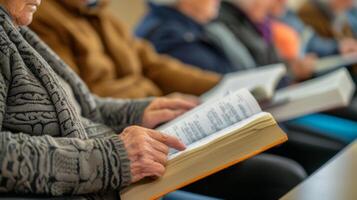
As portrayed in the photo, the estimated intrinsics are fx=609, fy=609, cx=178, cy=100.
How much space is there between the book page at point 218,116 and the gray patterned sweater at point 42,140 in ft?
0.44

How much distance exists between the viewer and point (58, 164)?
0.85 metres

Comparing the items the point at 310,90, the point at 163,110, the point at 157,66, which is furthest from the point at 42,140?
the point at 157,66

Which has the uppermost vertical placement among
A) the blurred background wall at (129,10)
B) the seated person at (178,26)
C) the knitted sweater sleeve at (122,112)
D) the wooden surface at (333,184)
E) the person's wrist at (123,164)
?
the person's wrist at (123,164)

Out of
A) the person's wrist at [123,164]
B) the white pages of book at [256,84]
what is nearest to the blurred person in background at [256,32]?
the white pages of book at [256,84]

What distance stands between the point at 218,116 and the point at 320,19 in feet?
9.47

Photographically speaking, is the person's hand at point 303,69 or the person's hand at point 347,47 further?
the person's hand at point 347,47

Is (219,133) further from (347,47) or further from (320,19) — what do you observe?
(320,19)

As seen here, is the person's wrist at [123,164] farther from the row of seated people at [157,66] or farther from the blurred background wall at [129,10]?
the blurred background wall at [129,10]

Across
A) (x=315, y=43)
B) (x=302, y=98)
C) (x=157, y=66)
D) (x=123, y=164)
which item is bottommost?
(x=315, y=43)

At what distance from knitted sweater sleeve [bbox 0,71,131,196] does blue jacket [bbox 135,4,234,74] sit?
4.77 ft

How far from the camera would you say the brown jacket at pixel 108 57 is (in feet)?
5.41

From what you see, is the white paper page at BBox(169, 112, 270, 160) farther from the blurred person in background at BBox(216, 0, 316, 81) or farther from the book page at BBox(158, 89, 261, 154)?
the blurred person in background at BBox(216, 0, 316, 81)

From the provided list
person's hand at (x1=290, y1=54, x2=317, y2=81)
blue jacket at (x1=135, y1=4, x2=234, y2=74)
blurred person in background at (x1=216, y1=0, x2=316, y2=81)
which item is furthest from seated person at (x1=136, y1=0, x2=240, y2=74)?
person's hand at (x1=290, y1=54, x2=317, y2=81)

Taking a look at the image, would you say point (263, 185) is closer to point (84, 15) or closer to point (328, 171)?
point (328, 171)
